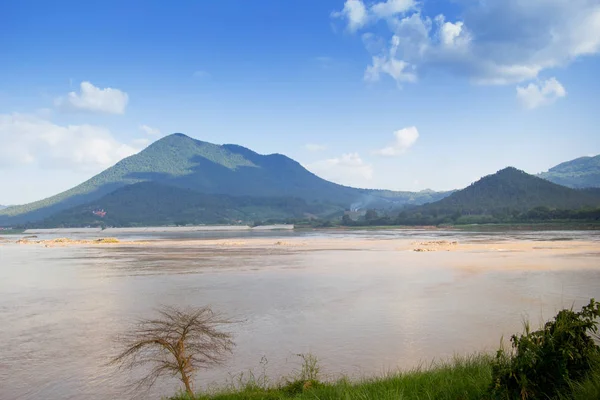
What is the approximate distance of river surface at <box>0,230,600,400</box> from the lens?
11969mm

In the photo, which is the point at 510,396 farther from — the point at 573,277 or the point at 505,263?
the point at 505,263

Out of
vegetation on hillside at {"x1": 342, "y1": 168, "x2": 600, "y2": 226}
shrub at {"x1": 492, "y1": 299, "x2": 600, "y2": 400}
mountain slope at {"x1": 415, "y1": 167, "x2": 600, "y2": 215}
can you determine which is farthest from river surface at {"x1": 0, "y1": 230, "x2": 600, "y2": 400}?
mountain slope at {"x1": 415, "y1": 167, "x2": 600, "y2": 215}

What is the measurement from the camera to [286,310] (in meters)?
19.3

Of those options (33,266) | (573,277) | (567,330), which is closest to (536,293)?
(573,277)

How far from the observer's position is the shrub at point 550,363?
5621mm

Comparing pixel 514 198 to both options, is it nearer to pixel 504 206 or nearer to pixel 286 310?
pixel 504 206

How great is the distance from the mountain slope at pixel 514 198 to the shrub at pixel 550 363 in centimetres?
15904

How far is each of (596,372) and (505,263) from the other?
3210 cm

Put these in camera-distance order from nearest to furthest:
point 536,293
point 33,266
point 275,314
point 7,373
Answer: point 7,373, point 275,314, point 536,293, point 33,266

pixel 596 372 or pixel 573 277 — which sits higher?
pixel 596 372

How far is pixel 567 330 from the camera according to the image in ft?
18.5

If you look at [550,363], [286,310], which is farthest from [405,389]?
[286,310]

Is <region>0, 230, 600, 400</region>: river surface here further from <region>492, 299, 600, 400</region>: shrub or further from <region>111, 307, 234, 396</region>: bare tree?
<region>492, 299, 600, 400</region>: shrub

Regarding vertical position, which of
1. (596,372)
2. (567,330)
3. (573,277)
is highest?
(567,330)
